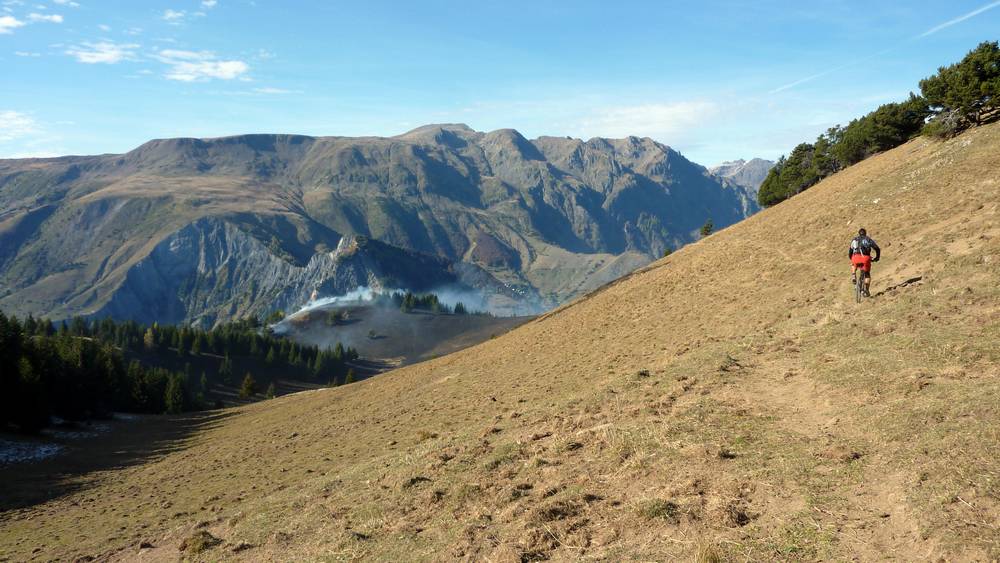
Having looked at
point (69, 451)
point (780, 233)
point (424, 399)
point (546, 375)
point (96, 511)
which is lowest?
point (69, 451)

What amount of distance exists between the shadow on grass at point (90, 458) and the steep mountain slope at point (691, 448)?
0.89 meters

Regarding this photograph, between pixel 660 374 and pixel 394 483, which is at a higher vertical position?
pixel 660 374

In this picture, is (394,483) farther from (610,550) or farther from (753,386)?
(753,386)

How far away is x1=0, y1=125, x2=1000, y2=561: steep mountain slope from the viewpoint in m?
10.2

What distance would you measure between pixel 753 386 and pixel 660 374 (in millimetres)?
4813

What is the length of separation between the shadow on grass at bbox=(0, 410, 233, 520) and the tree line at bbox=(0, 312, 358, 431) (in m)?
5.67

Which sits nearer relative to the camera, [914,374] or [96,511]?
[914,374]

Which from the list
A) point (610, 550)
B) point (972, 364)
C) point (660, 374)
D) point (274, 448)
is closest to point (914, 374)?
point (972, 364)

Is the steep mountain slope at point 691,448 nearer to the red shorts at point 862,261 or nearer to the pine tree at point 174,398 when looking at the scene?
the red shorts at point 862,261

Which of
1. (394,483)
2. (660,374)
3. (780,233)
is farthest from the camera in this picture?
(780,233)

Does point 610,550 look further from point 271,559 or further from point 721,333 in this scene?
point 721,333

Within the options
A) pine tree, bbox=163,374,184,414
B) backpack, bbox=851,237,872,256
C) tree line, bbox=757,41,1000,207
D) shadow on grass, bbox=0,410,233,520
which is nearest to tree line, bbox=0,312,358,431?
pine tree, bbox=163,374,184,414

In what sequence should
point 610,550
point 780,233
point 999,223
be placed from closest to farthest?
point 610,550 → point 999,223 → point 780,233

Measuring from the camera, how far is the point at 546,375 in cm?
3281
